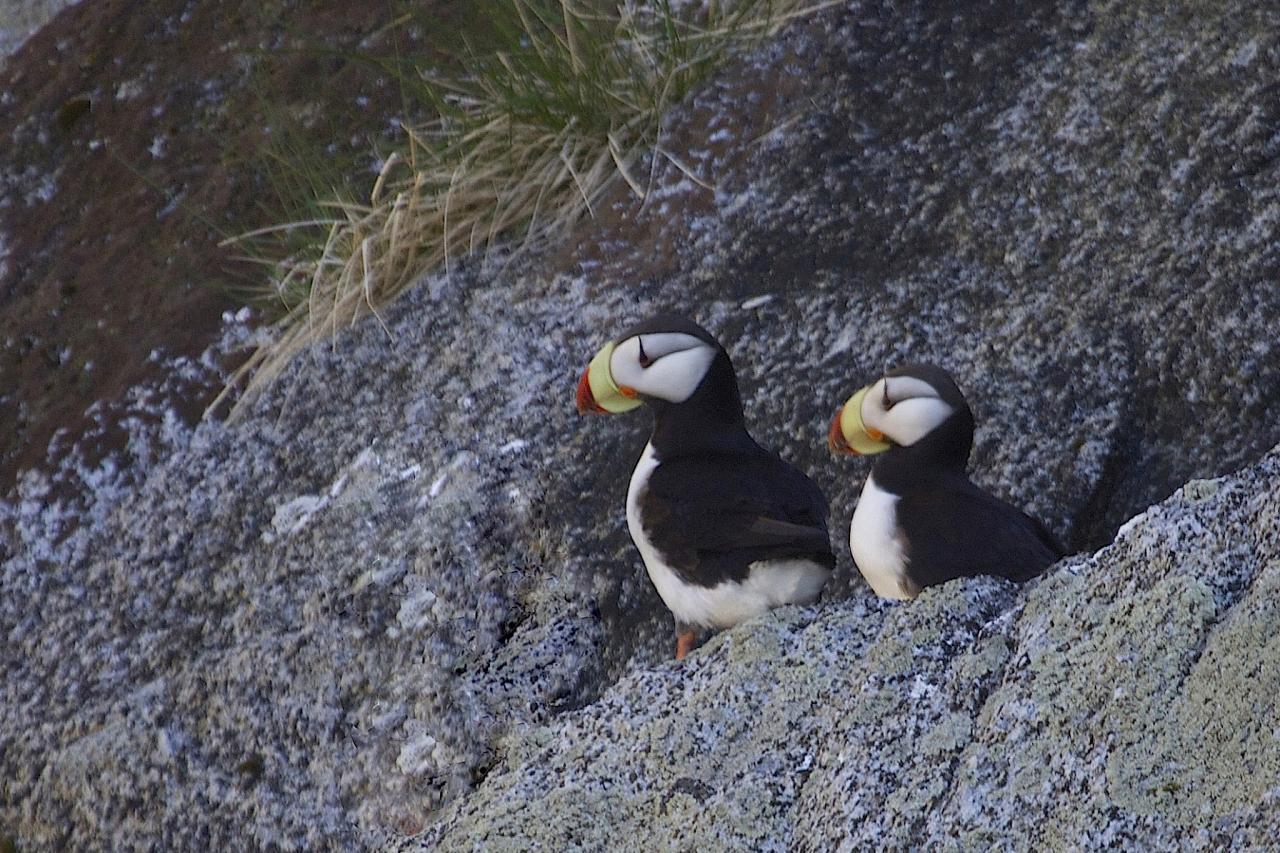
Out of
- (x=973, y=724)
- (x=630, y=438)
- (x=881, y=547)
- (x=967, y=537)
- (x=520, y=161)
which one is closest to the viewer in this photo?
(x=973, y=724)

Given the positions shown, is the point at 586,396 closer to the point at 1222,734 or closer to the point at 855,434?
the point at 855,434

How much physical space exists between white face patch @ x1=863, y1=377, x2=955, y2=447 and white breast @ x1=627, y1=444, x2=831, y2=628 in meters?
0.29

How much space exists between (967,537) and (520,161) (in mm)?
2030

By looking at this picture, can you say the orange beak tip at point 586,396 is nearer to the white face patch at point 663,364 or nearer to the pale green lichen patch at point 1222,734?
the white face patch at point 663,364

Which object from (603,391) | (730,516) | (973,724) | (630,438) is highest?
(973,724)

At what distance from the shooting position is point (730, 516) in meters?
3.08

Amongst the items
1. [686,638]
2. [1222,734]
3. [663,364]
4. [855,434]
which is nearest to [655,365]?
[663,364]

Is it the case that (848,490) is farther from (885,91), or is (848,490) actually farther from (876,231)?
(885,91)

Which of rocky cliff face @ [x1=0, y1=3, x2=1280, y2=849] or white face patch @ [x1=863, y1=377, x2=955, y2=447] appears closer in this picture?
white face patch @ [x1=863, y1=377, x2=955, y2=447]

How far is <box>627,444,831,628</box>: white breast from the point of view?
3.03m

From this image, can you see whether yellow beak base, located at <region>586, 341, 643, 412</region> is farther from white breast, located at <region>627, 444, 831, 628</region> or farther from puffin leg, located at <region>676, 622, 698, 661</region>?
puffin leg, located at <region>676, 622, 698, 661</region>

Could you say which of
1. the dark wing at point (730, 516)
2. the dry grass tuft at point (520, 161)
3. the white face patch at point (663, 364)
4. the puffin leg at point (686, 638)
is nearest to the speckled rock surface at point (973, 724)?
the dark wing at point (730, 516)

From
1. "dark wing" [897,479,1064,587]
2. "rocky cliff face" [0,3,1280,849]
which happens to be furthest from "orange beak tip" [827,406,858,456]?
"rocky cliff face" [0,3,1280,849]

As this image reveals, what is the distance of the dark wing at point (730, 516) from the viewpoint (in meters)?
3.00
